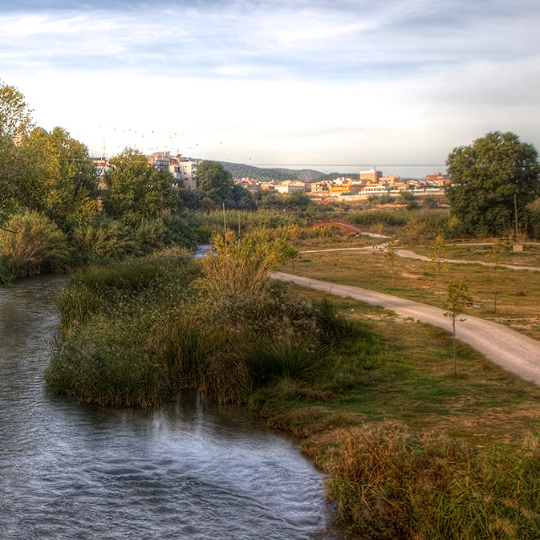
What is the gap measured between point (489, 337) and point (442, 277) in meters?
18.0

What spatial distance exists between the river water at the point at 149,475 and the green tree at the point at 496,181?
168 feet

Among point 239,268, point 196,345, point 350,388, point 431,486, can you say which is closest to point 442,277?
point 239,268

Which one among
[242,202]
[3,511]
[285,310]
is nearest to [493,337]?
[285,310]

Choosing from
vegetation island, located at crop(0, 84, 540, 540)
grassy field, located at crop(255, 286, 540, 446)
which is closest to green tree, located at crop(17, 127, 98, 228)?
vegetation island, located at crop(0, 84, 540, 540)

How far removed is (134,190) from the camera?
62.4 metres

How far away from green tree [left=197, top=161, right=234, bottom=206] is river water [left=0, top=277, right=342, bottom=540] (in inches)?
4105

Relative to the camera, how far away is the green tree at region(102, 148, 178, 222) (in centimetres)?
6134

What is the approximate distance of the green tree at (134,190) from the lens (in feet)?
201

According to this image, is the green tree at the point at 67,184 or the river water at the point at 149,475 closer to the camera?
the river water at the point at 149,475

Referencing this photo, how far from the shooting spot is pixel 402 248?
57531mm

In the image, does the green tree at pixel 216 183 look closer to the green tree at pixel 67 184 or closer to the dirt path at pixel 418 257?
the green tree at pixel 67 184

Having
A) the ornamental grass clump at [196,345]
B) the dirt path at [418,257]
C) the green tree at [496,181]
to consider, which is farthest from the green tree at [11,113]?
the green tree at [496,181]

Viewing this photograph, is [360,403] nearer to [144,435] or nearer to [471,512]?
[144,435]

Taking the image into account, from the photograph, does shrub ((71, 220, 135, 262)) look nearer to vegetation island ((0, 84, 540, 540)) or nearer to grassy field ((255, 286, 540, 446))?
vegetation island ((0, 84, 540, 540))
